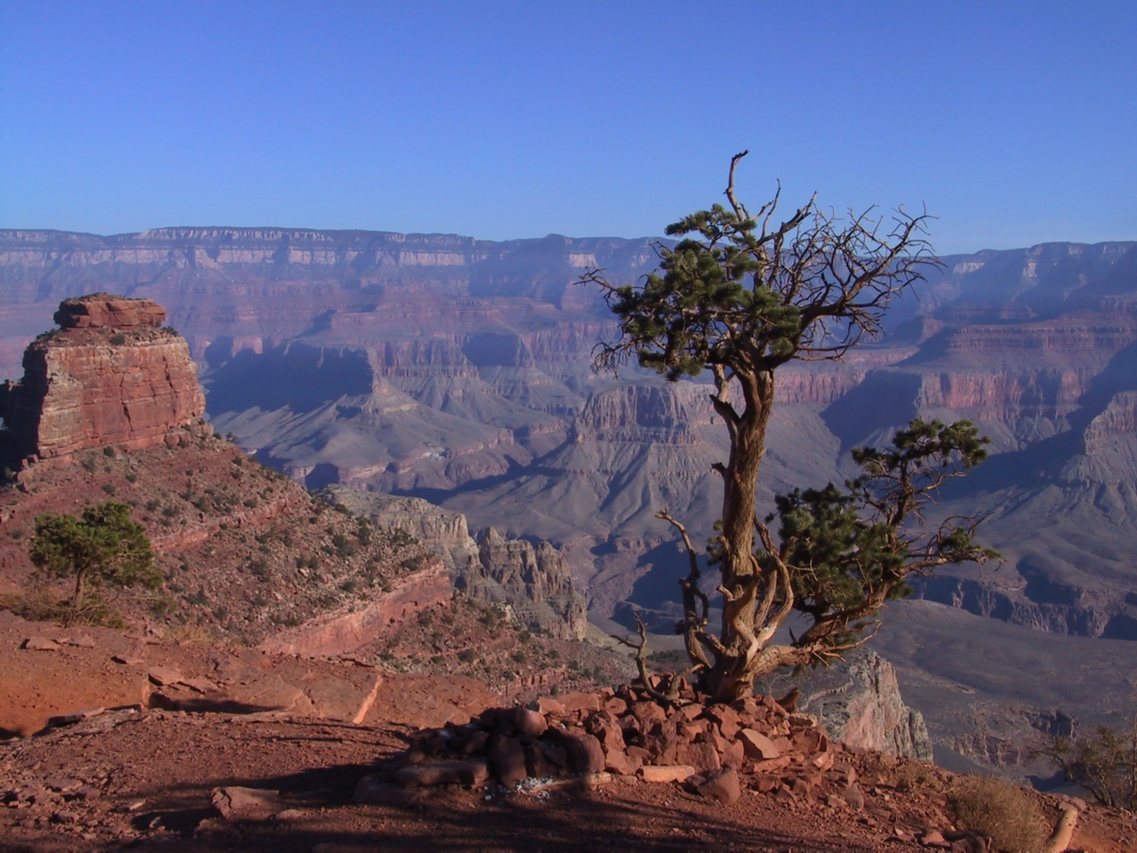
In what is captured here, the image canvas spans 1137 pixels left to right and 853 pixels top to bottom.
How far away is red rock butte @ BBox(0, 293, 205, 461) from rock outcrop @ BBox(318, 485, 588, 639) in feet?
66.2

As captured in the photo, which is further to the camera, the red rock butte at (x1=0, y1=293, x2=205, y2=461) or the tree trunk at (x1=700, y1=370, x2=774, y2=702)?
the red rock butte at (x1=0, y1=293, x2=205, y2=461)

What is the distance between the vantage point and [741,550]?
13531mm

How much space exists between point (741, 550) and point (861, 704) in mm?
26653

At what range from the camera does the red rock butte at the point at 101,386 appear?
36.3 metres

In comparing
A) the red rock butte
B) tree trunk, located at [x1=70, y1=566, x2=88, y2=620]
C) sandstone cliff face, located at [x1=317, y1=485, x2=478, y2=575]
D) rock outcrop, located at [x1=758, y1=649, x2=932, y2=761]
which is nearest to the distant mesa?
the red rock butte

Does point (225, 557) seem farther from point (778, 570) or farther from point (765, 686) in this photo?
point (778, 570)

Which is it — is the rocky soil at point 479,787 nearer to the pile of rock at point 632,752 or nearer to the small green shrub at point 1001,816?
the pile of rock at point 632,752

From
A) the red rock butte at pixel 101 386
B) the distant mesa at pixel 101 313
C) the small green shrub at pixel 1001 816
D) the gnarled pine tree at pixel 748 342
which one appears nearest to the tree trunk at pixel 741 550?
the gnarled pine tree at pixel 748 342

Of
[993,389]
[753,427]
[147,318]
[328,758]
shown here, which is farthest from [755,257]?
[993,389]

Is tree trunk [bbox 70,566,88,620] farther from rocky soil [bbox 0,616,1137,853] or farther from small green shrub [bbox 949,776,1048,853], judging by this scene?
small green shrub [bbox 949,776,1048,853]

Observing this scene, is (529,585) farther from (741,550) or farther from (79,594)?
(741,550)

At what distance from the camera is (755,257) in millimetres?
13391

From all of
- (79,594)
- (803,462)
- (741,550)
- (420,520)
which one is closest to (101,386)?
(79,594)

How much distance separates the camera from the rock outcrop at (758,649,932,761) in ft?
114
